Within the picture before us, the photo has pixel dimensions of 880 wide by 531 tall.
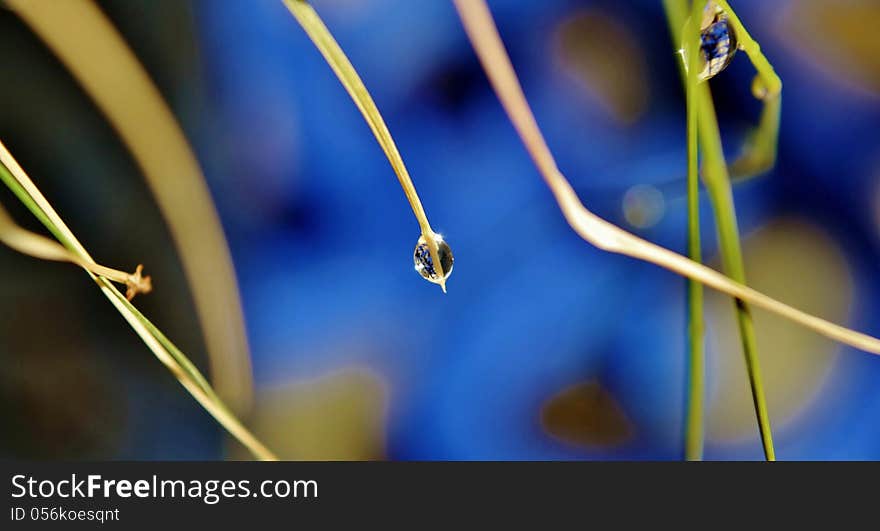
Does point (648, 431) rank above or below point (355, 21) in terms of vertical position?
below

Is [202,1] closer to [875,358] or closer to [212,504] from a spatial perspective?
[212,504]

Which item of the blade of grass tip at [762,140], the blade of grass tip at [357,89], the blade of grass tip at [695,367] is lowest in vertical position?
the blade of grass tip at [695,367]

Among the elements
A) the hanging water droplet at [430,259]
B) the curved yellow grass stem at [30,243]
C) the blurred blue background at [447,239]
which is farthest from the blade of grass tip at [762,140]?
the curved yellow grass stem at [30,243]

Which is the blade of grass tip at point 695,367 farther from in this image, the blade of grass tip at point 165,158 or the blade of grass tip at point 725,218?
the blade of grass tip at point 165,158

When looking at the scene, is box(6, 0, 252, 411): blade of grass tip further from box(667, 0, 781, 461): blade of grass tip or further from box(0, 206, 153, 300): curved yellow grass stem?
box(667, 0, 781, 461): blade of grass tip

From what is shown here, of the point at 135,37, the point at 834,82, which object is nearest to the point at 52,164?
the point at 135,37

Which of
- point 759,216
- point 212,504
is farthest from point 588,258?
point 212,504

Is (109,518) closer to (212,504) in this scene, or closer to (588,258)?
(212,504)

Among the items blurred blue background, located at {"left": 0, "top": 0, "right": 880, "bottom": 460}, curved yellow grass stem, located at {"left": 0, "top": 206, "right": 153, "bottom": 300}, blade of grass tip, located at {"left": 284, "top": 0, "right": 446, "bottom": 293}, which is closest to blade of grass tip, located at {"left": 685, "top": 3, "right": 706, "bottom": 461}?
blurred blue background, located at {"left": 0, "top": 0, "right": 880, "bottom": 460}
